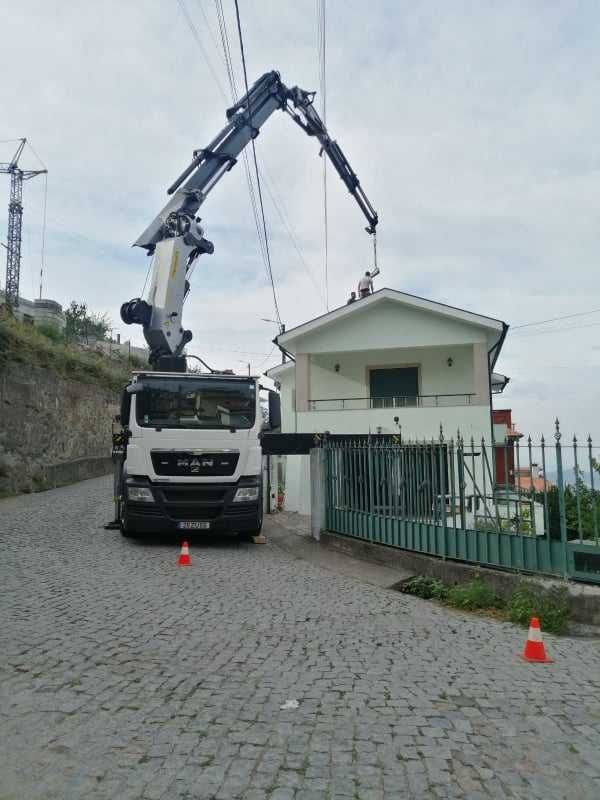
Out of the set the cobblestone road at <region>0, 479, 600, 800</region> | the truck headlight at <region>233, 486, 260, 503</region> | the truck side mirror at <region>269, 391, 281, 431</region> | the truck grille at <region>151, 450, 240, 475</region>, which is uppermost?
the truck side mirror at <region>269, 391, 281, 431</region>

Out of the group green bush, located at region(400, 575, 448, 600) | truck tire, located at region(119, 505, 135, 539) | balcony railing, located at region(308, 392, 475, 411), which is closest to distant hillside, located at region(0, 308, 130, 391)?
balcony railing, located at region(308, 392, 475, 411)

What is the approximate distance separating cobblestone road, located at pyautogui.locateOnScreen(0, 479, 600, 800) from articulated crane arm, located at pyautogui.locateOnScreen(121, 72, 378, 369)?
19.8 ft

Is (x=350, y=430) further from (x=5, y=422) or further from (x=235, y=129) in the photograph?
(x=5, y=422)

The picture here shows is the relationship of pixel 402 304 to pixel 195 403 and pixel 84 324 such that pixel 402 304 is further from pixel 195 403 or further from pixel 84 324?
pixel 84 324

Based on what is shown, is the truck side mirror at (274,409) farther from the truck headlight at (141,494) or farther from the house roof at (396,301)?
the house roof at (396,301)

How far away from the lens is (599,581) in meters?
5.97

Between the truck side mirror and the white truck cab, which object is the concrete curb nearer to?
the white truck cab

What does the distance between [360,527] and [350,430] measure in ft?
21.8

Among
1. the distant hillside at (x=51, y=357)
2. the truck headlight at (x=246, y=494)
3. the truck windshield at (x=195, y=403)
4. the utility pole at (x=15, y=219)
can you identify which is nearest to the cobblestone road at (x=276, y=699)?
the truck headlight at (x=246, y=494)

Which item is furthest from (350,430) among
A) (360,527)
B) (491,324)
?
(360,527)

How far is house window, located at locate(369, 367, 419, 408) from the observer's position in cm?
1806

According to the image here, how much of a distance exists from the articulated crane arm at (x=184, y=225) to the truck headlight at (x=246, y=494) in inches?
120

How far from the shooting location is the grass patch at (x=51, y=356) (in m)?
18.9

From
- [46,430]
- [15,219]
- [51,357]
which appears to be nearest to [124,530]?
[46,430]
